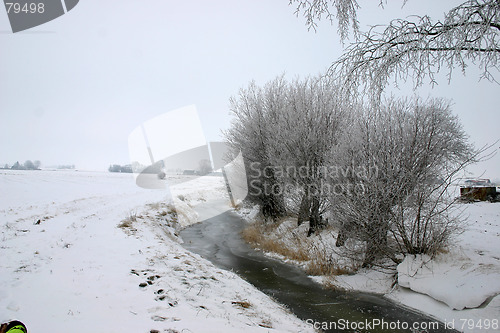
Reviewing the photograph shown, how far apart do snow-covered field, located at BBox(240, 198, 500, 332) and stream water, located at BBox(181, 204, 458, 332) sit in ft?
1.20

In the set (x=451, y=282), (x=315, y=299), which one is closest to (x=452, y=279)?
(x=451, y=282)

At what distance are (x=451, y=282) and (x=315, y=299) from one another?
3.33 meters

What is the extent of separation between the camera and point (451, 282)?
654cm

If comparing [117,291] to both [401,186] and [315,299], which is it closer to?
[315,299]

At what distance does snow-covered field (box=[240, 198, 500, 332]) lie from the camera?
18.8ft

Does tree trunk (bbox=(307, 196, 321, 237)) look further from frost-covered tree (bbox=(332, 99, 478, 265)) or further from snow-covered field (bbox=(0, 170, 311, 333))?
snow-covered field (bbox=(0, 170, 311, 333))

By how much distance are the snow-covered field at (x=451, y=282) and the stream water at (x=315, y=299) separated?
365 mm

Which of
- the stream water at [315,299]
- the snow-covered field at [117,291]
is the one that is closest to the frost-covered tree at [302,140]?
the stream water at [315,299]

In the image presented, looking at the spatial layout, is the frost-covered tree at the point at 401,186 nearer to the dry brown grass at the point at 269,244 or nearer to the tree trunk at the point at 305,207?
the dry brown grass at the point at 269,244

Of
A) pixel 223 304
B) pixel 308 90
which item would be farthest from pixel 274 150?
pixel 223 304

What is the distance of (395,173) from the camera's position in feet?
25.5

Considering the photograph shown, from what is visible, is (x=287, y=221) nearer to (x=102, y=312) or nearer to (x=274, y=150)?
(x=274, y=150)

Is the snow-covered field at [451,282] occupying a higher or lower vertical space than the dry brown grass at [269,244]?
higher

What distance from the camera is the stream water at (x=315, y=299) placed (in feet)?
20.1
